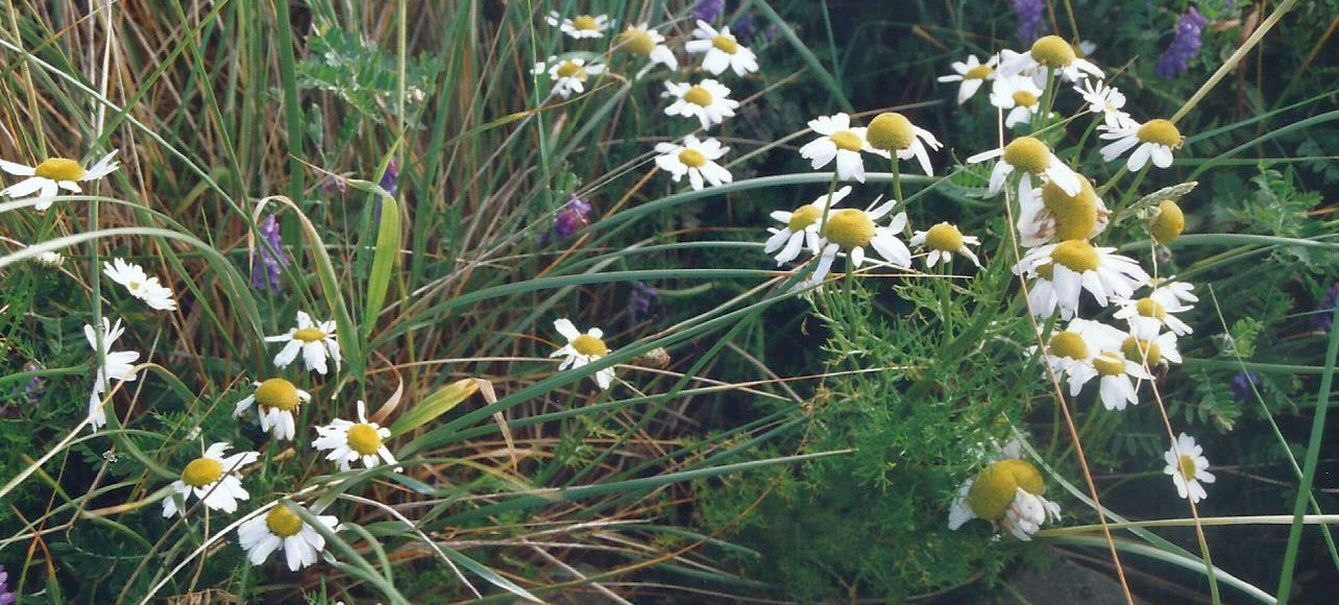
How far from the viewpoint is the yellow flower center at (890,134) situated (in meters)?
1.22

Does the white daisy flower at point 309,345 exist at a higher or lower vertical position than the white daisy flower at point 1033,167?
lower

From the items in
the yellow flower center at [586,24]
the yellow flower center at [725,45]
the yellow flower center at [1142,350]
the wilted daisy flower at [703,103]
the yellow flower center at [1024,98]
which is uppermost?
the yellow flower center at [1024,98]

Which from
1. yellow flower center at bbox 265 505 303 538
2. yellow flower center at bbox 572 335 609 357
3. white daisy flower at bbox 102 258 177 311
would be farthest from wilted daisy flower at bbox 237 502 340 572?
yellow flower center at bbox 572 335 609 357

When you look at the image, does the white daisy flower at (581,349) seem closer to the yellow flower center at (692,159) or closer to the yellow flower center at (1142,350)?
the yellow flower center at (692,159)

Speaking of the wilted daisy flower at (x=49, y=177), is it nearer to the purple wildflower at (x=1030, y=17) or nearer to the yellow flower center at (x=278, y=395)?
the yellow flower center at (x=278, y=395)

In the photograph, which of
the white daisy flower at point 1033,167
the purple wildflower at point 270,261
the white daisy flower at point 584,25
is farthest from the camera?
the white daisy flower at point 584,25

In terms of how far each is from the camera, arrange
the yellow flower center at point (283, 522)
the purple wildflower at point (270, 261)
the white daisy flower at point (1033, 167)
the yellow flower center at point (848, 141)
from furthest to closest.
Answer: the purple wildflower at point (270, 261) → the yellow flower center at point (848, 141) → the yellow flower center at point (283, 522) → the white daisy flower at point (1033, 167)

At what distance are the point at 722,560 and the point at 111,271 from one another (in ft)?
2.59

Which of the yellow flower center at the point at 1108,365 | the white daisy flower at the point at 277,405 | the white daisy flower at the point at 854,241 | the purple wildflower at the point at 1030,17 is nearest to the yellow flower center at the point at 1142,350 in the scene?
the yellow flower center at the point at 1108,365

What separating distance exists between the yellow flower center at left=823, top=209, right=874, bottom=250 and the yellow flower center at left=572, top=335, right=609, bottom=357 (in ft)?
1.24

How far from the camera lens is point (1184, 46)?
167 centimetres

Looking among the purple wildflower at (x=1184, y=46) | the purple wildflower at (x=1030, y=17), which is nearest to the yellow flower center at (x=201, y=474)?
the purple wildflower at (x=1030, y=17)

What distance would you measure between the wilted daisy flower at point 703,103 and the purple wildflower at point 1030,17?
0.45m

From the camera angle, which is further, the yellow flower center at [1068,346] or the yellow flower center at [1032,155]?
the yellow flower center at [1068,346]
